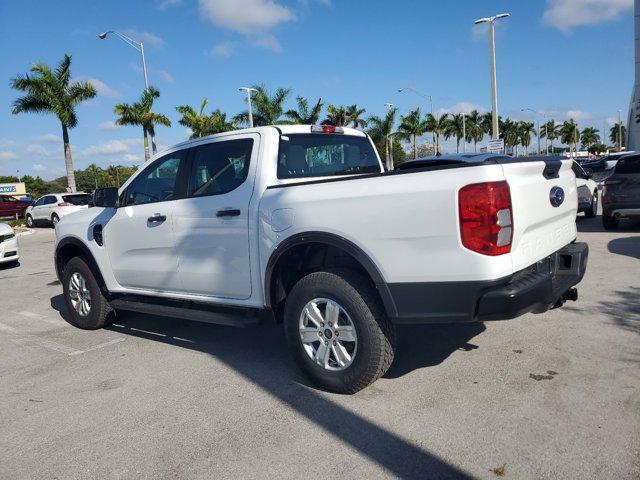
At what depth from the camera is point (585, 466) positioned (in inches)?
106

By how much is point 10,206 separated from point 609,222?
3135 centimetres

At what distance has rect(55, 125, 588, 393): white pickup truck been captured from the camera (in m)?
3.12

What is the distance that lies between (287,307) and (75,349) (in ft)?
8.73

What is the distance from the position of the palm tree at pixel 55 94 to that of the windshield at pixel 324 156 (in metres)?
30.7

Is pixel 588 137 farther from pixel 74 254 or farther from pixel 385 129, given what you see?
pixel 74 254

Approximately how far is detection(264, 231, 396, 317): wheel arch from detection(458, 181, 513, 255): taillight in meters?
0.61

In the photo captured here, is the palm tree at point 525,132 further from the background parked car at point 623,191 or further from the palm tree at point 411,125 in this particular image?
the background parked car at point 623,191

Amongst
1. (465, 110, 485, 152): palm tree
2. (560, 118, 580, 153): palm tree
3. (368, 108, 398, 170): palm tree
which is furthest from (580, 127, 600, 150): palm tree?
(368, 108, 398, 170): palm tree

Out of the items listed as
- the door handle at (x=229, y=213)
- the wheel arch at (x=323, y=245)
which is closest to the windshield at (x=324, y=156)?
the door handle at (x=229, y=213)

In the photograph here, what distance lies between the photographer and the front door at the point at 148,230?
4.79m

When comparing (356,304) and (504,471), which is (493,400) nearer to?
(504,471)

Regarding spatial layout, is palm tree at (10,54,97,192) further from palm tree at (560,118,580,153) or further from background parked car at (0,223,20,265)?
palm tree at (560,118,580,153)

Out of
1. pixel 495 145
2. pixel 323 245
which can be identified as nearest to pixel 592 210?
pixel 495 145

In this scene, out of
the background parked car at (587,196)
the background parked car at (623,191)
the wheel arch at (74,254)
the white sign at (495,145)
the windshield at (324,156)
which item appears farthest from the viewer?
the white sign at (495,145)
